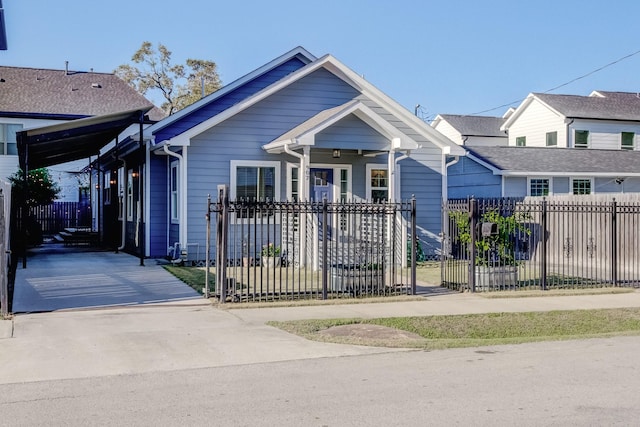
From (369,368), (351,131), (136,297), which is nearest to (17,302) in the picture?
(136,297)

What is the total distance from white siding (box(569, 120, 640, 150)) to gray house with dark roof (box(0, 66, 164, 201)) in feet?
71.3

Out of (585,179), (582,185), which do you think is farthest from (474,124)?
(585,179)

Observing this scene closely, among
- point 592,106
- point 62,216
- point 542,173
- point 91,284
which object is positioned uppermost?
point 592,106

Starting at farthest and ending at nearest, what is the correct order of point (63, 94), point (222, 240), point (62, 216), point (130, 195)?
point (63, 94) < point (62, 216) < point (130, 195) < point (222, 240)

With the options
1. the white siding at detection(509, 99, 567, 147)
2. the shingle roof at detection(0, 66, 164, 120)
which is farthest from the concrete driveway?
the white siding at detection(509, 99, 567, 147)

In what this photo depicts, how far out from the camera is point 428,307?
1199 cm

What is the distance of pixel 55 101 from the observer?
34.3 metres

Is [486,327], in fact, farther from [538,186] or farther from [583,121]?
[583,121]

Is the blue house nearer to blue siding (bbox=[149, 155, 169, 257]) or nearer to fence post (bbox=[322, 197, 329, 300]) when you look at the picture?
blue siding (bbox=[149, 155, 169, 257])

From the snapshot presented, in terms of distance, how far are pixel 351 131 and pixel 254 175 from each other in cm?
297

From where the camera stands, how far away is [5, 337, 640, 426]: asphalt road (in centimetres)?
577

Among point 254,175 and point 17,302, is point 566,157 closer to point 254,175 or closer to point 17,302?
point 254,175

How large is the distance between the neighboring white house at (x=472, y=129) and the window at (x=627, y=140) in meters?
9.13

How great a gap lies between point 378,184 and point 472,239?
6.21 metres
